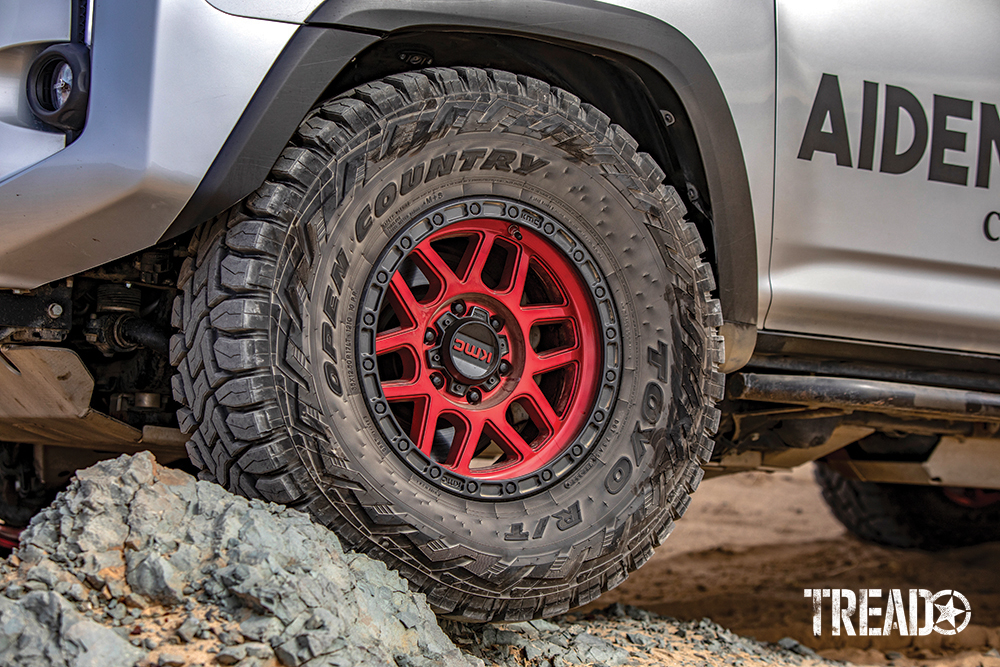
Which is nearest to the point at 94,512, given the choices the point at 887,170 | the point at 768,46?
the point at 768,46

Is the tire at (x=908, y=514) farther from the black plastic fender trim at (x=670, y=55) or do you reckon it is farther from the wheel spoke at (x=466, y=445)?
the wheel spoke at (x=466, y=445)

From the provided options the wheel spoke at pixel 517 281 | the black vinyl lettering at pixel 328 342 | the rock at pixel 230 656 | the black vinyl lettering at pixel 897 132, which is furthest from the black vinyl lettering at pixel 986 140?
the rock at pixel 230 656

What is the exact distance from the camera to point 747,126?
6.93 feet

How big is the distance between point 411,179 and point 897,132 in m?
1.37

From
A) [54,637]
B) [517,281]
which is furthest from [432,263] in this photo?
[54,637]

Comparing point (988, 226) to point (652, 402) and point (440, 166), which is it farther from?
point (440, 166)

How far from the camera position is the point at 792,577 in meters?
4.12

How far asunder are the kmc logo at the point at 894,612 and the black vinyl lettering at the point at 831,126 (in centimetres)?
170

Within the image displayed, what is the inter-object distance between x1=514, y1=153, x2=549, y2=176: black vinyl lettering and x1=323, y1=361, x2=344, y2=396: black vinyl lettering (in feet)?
2.03

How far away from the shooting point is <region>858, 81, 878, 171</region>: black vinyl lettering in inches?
87.9

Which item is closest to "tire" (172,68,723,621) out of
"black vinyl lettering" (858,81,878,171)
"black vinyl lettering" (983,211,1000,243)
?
"black vinyl lettering" (858,81,878,171)

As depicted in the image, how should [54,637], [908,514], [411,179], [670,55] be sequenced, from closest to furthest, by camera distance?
1. [54,637]
2. [411,179]
3. [670,55]
4. [908,514]

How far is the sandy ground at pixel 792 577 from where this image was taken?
2922 millimetres

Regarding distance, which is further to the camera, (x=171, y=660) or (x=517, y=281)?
(x=517, y=281)
